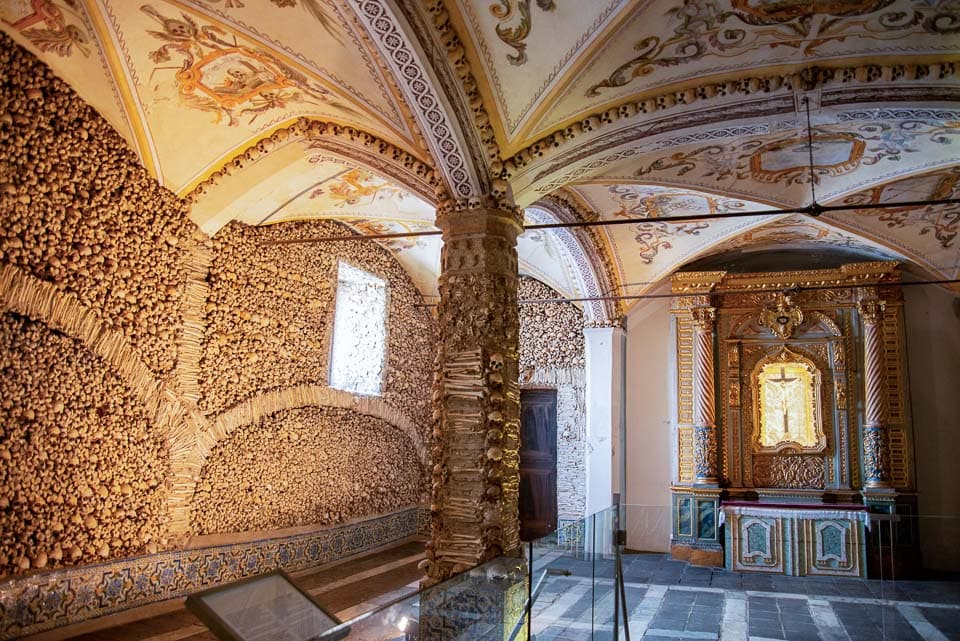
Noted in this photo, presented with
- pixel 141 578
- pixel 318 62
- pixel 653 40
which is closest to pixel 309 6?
pixel 318 62

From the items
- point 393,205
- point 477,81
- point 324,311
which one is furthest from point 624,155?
point 324,311

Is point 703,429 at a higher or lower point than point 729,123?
lower

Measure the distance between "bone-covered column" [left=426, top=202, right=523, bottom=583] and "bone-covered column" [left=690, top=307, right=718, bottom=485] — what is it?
17.5 ft

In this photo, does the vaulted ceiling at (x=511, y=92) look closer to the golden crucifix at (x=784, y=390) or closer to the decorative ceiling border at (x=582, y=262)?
the decorative ceiling border at (x=582, y=262)

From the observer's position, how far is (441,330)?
5938mm

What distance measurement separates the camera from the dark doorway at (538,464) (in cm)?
1147

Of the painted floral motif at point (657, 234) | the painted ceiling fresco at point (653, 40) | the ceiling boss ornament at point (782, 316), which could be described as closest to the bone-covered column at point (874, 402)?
the ceiling boss ornament at point (782, 316)

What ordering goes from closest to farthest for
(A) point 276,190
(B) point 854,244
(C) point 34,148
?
(C) point 34,148, (A) point 276,190, (B) point 854,244

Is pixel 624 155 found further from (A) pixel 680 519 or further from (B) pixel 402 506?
(B) pixel 402 506

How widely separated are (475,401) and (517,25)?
277 centimetres

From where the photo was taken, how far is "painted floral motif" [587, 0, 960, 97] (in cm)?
501

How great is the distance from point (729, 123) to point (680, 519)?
6.19 m

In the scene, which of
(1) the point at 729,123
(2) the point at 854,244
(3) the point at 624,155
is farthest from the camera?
(2) the point at 854,244

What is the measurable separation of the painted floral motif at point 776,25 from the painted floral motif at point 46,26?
4082 millimetres
